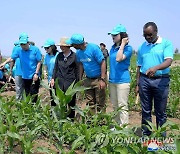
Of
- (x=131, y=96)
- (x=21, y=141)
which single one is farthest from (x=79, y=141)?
(x=131, y=96)

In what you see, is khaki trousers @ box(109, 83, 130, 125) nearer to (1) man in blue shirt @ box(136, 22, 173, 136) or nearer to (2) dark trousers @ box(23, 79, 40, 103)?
(1) man in blue shirt @ box(136, 22, 173, 136)

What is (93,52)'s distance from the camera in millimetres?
5086

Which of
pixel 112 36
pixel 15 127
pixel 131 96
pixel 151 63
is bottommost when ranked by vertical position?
pixel 131 96

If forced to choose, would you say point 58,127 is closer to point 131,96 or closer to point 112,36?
point 112,36

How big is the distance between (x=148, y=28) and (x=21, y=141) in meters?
2.19

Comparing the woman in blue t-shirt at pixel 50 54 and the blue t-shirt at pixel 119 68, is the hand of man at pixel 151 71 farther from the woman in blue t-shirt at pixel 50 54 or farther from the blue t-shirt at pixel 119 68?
the woman in blue t-shirt at pixel 50 54

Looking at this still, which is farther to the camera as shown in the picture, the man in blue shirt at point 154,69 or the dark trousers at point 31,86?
the dark trousers at point 31,86

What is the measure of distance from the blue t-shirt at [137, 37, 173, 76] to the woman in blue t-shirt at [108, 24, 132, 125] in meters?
0.35

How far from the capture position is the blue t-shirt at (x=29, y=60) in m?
6.11

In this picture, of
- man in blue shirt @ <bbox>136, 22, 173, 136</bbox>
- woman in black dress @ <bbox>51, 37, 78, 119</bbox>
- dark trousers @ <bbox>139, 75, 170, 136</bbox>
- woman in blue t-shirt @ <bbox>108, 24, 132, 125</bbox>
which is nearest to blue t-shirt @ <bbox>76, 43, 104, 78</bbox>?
woman in black dress @ <bbox>51, 37, 78, 119</bbox>

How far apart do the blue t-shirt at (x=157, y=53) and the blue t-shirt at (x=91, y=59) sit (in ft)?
2.73

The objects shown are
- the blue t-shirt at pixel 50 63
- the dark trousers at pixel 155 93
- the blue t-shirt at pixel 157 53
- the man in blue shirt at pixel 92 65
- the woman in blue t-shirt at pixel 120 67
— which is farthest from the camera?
the blue t-shirt at pixel 50 63

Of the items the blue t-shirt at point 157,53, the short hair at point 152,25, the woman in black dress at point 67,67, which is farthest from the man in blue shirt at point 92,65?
the short hair at point 152,25

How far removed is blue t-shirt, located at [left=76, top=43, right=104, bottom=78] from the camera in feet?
16.7
